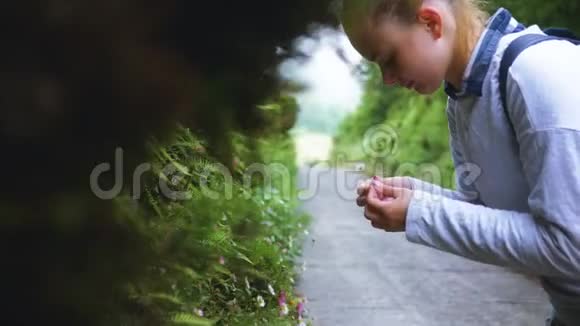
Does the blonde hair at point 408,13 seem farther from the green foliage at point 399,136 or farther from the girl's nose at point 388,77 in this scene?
the green foliage at point 399,136

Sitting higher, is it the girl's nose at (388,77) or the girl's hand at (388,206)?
the girl's nose at (388,77)

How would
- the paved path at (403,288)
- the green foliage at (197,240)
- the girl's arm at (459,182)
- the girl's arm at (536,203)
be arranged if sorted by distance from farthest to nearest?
the paved path at (403,288)
the girl's arm at (459,182)
the girl's arm at (536,203)
the green foliage at (197,240)

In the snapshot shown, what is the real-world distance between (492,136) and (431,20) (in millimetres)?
272

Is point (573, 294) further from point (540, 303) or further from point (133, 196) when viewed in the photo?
point (540, 303)

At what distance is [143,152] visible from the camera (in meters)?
0.91

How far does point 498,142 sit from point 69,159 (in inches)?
38.0

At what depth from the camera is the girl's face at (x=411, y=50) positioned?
1.40 m

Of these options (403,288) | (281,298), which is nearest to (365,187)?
(281,298)

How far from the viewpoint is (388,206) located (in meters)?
1.46

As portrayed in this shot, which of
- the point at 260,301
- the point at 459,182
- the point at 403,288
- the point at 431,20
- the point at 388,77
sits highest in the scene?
the point at 431,20

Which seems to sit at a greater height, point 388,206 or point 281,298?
point 388,206

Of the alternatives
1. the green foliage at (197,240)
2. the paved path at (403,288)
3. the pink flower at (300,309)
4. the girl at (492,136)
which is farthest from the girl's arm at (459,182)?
the paved path at (403,288)

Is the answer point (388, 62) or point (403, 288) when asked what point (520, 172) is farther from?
point (403, 288)

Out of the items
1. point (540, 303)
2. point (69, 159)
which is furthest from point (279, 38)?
point (540, 303)
